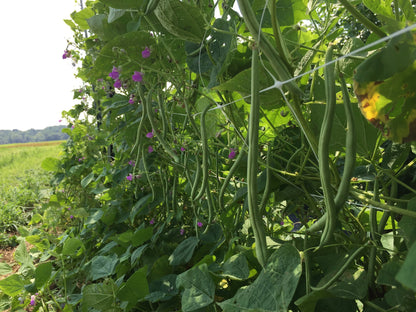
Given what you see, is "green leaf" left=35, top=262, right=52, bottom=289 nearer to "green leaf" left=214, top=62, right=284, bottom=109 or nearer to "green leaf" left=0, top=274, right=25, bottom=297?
"green leaf" left=0, top=274, right=25, bottom=297

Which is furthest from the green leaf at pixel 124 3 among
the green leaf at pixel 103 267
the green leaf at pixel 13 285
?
the green leaf at pixel 13 285

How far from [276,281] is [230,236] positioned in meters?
0.59

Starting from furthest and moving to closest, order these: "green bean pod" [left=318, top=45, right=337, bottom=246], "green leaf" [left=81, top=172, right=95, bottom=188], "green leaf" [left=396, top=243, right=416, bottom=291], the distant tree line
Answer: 1. the distant tree line
2. "green leaf" [left=81, top=172, right=95, bottom=188]
3. "green bean pod" [left=318, top=45, right=337, bottom=246]
4. "green leaf" [left=396, top=243, right=416, bottom=291]

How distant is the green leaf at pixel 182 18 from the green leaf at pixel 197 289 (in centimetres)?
48

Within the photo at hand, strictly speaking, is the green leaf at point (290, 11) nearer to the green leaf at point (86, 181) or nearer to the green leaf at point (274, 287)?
the green leaf at point (274, 287)

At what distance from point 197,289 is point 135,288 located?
374mm

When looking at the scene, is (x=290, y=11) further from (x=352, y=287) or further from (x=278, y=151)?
(x=352, y=287)

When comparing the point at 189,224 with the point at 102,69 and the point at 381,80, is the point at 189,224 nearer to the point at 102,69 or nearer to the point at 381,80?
the point at 102,69

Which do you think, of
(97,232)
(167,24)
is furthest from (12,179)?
(167,24)

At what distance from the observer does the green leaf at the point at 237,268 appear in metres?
0.66

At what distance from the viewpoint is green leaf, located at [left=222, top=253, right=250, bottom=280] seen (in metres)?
0.66

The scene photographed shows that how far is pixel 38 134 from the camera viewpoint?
64812 millimetres

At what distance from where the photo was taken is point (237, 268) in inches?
26.6

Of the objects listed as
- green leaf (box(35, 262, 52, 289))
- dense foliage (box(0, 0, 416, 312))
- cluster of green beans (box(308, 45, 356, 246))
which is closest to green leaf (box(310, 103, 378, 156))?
dense foliage (box(0, 0, 416, 312))
